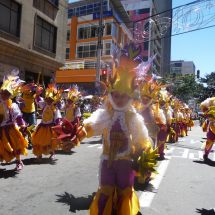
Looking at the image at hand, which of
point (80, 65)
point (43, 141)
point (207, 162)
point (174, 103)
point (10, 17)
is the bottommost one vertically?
point (207, 162)

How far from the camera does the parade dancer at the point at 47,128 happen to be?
5.80m

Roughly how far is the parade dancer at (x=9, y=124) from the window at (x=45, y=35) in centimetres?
1249

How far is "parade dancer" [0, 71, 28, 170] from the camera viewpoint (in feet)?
15.3

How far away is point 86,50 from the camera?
→ 3231 centimetres

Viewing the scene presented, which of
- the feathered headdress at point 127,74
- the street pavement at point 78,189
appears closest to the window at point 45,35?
the street pavement at point 78,189

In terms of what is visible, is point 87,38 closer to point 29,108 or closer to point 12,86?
point 29,108

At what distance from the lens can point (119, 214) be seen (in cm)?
272

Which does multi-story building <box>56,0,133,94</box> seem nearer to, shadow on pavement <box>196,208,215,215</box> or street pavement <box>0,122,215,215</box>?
street pavement <box>0,122,215,215</box>

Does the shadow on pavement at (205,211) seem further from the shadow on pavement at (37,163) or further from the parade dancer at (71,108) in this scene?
the parade dancer at (71,108)

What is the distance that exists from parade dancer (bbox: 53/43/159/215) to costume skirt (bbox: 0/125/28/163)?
2.52m

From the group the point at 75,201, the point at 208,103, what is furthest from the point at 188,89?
the point at 75,201

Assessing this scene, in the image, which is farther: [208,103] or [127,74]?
[208,103]

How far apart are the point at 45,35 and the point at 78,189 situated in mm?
15312

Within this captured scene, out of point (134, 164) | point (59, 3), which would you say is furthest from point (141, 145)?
point (59, 3)
